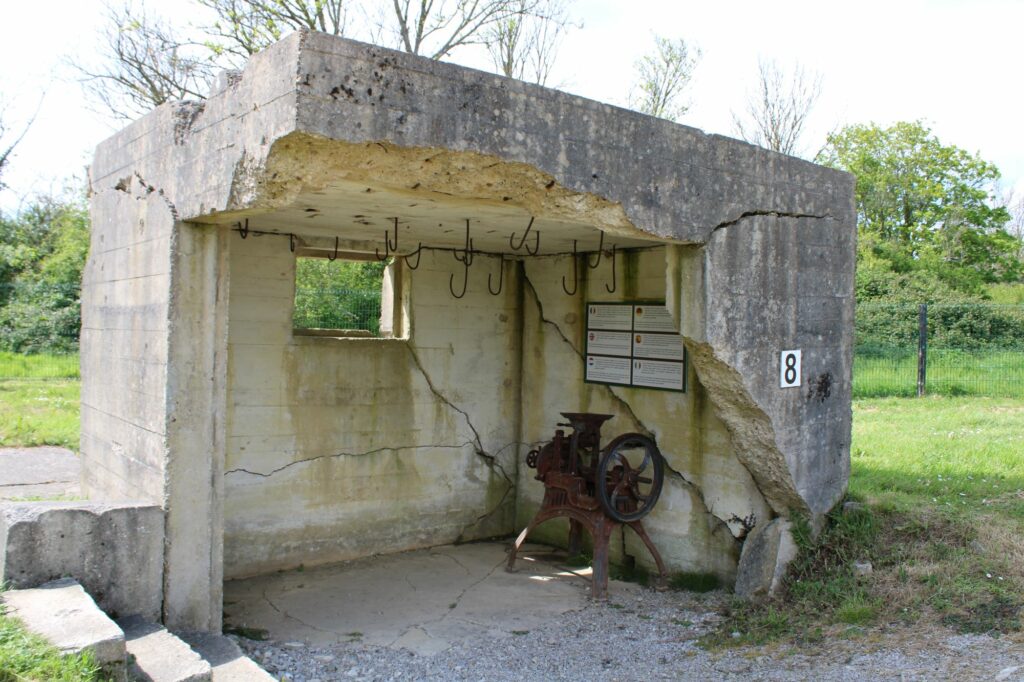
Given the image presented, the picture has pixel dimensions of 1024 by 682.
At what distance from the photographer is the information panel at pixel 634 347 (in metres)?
6.04

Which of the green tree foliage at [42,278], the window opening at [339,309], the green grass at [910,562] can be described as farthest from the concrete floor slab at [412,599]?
the green tree foliage at [42,278]

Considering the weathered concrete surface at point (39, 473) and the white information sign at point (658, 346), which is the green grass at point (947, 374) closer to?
the white information sign at point (658, 346)

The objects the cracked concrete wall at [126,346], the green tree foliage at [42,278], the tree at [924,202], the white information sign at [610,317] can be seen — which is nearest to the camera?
the cracked concrete wall at [126,346]

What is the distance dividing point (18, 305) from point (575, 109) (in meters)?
13.7

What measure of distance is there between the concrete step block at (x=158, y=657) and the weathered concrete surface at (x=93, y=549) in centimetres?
16

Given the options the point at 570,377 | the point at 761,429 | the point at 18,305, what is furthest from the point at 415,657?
the point at 18,305

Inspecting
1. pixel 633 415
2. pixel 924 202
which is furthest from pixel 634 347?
pixel 924 202

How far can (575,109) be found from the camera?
4246 millimetres

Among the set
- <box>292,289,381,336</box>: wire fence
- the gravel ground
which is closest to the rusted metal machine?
the gravel ground

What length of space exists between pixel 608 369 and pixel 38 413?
6547 millimetres

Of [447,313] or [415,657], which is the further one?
[447,313]

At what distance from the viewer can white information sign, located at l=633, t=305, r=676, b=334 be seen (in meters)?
6.08

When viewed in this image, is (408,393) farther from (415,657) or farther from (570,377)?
(415,657)

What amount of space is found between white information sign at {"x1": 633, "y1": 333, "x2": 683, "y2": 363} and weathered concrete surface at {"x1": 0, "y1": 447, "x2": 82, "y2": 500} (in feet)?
13.1
